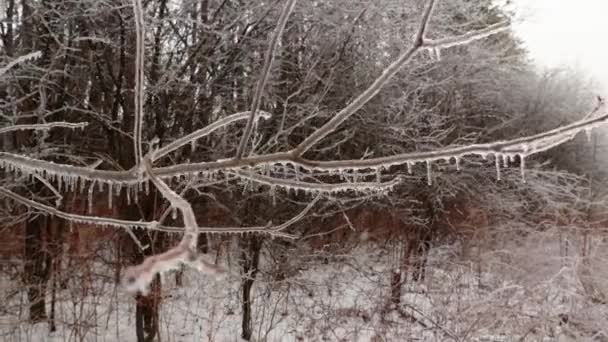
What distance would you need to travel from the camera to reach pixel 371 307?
507cm

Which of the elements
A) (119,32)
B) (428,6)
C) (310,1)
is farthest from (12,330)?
(428,6)

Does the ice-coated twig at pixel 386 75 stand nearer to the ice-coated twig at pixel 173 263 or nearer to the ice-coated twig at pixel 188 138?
the ice-coated twig at pixel 188 138

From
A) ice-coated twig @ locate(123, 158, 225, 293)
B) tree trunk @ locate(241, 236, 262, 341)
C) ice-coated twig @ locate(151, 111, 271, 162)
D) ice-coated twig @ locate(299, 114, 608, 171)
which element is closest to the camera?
ice-coated twig @ locate(123, 158, 225, 293)

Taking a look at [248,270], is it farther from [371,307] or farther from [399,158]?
[399,158]

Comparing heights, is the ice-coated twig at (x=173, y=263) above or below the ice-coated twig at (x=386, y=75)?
below

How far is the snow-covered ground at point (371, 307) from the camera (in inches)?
172

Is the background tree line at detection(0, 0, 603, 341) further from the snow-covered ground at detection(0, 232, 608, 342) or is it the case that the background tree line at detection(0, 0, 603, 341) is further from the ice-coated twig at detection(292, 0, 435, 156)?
the ice-coated twig at detection(292, 0, 435, 156)

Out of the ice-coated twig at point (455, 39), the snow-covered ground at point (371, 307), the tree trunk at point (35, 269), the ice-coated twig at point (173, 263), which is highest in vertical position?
the ice-coated twig at point (455, 39)

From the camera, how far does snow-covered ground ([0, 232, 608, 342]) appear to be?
4.37m

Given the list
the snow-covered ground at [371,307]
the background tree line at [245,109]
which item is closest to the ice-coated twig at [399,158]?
the background tree line at [245,109]

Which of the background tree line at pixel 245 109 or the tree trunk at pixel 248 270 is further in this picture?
the tree trunk at pixel 248 270

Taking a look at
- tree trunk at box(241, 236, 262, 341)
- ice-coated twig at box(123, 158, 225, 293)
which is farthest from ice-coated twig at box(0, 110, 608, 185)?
tree trunk at box(241, 236, 262, 341)

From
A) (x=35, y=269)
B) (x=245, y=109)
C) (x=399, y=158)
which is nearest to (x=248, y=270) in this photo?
(x=245, y=109)

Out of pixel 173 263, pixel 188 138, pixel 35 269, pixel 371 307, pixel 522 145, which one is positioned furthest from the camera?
pixel 371 307
